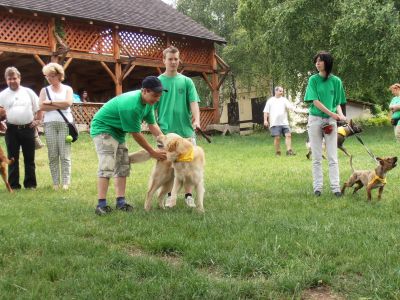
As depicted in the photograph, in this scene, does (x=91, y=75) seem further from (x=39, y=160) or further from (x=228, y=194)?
(x=228, y=194)

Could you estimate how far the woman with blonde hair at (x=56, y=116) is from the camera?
773 cm

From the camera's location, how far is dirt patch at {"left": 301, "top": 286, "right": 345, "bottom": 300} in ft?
10.5

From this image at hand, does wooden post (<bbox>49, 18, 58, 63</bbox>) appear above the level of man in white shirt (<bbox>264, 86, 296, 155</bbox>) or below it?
above

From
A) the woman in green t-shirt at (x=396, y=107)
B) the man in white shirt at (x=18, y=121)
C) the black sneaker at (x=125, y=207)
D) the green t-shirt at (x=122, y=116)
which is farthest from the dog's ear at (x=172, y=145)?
the woman in green t-shirt at (x=396, y=107)

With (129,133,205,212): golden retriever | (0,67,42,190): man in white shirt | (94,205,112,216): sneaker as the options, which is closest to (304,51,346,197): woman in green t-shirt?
(129,133,205,212): golden retriever

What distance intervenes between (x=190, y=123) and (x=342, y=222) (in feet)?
7.80

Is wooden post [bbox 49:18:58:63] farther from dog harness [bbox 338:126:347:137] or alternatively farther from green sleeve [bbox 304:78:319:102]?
green sleeve [bbox 304:78:319:102]

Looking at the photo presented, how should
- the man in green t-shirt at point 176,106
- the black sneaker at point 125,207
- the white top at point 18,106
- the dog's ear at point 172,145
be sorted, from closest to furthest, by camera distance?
the dog's ear at point 172,145, the black sneaker at point 125,207, the man in green t-shirt at point 176,106, the white top at point 18,106

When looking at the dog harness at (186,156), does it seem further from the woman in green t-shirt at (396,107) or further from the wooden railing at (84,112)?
Result: the wooden railing at (84,112)

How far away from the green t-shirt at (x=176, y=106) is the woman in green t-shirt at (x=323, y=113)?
183 cm

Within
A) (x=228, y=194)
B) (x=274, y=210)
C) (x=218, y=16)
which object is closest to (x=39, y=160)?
(x=228, y=194)

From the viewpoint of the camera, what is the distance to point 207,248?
4.16 meters

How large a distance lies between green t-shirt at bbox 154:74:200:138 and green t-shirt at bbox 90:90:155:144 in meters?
0.43

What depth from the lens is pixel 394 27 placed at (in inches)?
731
